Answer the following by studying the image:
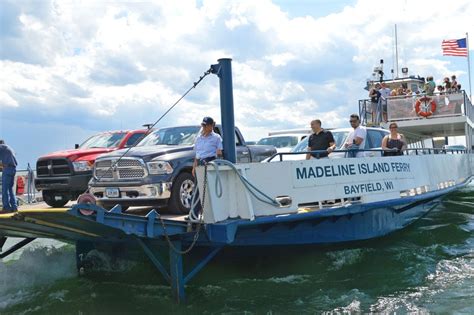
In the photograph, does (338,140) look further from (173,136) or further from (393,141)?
(173,136)

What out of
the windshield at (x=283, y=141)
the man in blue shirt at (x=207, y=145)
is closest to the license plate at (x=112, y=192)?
the man in blue shirt at (x=207, y=145)

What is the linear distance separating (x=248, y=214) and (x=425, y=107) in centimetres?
1219

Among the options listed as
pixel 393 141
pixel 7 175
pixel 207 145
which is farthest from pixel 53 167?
pixel 393 141

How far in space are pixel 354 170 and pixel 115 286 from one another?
4455mm

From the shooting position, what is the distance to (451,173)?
14.1 metres

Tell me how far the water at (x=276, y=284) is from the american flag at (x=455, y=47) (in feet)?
Answer: 46.2

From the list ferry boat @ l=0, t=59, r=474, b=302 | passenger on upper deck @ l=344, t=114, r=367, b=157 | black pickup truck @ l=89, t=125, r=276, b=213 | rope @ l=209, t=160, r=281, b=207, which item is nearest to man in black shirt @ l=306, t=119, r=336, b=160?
ferry boat @ l=0, t=59, r=474, b=302

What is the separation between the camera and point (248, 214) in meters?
6.82

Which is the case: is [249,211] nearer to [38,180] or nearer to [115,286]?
[115,286]

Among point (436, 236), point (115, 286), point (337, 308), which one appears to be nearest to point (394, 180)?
point (337, 308)

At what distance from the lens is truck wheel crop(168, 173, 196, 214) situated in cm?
766

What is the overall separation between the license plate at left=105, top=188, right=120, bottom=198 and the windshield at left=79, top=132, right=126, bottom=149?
3.53 meters

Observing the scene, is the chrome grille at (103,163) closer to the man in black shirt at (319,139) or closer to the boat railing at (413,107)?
the man in black shirt at (319,139)

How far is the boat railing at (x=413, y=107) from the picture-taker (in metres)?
17.0
